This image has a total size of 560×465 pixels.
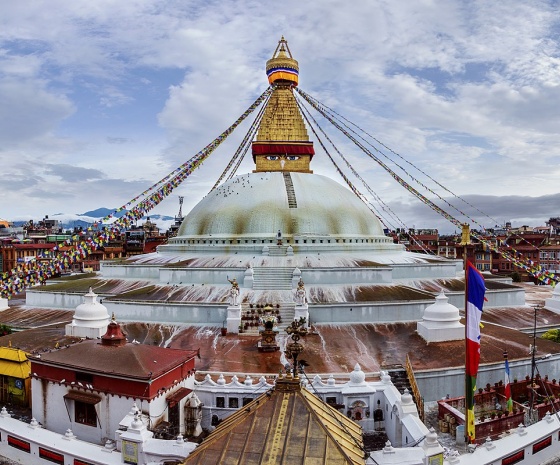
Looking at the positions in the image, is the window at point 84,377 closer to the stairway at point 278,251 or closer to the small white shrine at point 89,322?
the small white shrine at point 89,322

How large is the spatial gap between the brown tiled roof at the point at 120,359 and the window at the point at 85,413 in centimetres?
72

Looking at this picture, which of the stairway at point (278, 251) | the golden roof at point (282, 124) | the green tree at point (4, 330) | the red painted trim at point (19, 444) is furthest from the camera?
the golden roof at point (282, 124)

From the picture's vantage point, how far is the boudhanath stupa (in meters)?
12.4

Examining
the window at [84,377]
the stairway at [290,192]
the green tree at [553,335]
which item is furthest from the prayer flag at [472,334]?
the stairway at [290,192]

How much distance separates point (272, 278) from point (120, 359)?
8.24 meters

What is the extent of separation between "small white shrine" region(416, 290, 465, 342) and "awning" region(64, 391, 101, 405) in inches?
319

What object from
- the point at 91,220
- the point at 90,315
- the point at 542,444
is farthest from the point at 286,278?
the point at 91,220

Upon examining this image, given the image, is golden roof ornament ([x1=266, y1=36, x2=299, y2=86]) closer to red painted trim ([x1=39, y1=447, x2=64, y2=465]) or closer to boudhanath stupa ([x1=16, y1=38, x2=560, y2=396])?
boudhanath stupa ([x1=16, y1=38, x2=560, y2=396])

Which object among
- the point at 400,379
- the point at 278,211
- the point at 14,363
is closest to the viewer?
the point at 400,379

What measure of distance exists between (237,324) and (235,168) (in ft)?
45.1

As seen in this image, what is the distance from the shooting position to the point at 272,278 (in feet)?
53.6

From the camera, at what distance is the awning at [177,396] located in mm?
8461

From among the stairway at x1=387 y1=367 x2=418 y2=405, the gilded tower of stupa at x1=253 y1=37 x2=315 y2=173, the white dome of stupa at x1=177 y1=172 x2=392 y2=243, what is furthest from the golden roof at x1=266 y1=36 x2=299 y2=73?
the stairway at x1=387 y1=367 x2=418 y2=405

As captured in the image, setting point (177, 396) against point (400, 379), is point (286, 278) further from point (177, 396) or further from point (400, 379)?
point (177, 396)
